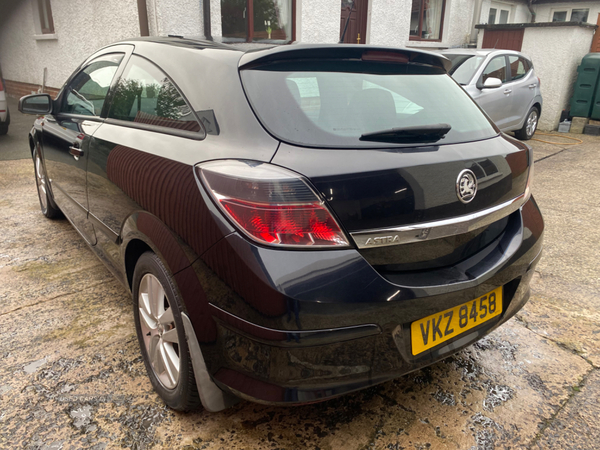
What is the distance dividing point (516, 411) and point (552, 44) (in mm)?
9870

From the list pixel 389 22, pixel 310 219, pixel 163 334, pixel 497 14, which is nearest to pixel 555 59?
pixel 389 22

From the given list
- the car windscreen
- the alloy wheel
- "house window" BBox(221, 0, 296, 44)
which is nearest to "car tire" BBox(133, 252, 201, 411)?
the alloy wheel

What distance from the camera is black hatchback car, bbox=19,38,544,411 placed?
4.60ft

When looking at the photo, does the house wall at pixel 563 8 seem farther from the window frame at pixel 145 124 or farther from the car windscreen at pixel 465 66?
the window frame at pixel 145 124

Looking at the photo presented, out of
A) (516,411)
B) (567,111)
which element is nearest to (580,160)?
(567,111)

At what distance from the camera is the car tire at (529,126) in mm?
8527

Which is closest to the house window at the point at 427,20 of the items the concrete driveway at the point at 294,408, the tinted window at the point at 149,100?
the concrete driveway at the point at 294,408

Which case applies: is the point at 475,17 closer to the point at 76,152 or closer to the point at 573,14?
the point at 573,14

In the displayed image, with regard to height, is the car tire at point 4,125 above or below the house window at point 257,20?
below

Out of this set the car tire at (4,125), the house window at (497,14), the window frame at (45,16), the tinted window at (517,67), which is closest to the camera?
the car tire at (4,125)

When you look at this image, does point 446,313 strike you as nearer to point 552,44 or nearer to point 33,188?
point 33,188

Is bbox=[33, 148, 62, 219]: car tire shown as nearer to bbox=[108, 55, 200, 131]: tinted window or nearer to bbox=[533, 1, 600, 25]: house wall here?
bbox=[108, 55, 200, 131]: tinted window

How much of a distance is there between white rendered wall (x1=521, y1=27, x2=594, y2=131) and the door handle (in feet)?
32.1

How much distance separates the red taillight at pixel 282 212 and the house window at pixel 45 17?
10585 mm
